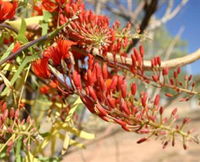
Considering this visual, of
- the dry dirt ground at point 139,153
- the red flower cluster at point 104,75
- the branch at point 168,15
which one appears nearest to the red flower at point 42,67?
the red flower cluster at point 104,75

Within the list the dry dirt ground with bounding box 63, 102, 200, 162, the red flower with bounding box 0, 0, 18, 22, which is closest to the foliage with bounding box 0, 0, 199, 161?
the red flower with bounding box 0, 0, 18, 22

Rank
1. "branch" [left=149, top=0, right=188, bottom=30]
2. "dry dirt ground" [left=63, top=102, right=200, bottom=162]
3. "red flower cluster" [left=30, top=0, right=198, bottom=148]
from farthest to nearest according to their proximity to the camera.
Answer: "dry dirt ground" [left=63, top=102, right=200, bottom=162], "branch" [left=149, top=0, right=188, bottom=30], "red flower cluster" [left=30, top=0, right=198, bottom=148]

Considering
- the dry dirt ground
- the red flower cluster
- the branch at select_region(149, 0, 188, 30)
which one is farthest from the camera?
the dry dirt ground

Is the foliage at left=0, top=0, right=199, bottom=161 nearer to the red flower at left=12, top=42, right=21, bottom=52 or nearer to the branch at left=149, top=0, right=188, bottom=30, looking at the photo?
the red flower at left=12, top=42, right=21, bottom=52

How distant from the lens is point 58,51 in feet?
1.29

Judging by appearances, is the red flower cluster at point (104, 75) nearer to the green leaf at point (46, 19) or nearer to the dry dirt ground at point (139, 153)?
the green leaf at point (46, 19)

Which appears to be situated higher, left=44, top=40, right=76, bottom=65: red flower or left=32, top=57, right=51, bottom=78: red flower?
left=44, top=40, right=76, bottom=65: red flower

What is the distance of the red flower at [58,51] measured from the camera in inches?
15.4

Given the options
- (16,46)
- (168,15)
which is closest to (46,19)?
(16,46)

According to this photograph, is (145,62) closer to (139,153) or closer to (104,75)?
(104,75)

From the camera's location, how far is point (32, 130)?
→ 378 millimetres

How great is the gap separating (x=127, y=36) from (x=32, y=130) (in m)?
0.16

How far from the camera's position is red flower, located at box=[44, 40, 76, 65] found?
0.39 m

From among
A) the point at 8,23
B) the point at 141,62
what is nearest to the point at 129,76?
the point at 141,62
